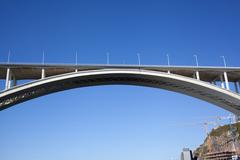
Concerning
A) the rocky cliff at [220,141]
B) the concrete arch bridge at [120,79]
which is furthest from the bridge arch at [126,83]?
the rocky cliff at [220,141]

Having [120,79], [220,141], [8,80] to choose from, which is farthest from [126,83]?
[220,141]

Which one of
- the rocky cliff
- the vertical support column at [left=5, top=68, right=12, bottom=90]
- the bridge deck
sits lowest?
the vertical support column at [left=5, top=68, right=12, bottom=90]

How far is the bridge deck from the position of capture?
1098 inches

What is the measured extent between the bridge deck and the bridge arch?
0.65 m

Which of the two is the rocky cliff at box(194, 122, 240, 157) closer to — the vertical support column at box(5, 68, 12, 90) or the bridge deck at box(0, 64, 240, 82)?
the bridge deck at box(0, 64, 240, 82)

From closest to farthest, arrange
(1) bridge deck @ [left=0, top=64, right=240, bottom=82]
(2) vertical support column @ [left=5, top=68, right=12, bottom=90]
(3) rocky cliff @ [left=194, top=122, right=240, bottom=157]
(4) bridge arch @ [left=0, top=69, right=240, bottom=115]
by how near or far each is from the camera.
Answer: (2) vertical support column @ [left=5, top=68, right=12, bottom=90] < (4) bridge arch @ [left=0, top=69, right=240, bottom=115] < (1) bridge deck @ [left=0, top=64, right=240, bottom=82] < (3) rocky cliff @ [left=194, top=122, right=240, bottom=157]

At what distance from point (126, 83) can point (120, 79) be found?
4.91ft

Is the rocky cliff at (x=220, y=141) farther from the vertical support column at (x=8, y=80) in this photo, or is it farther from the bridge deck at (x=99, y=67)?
the vertical support column at (x=8, y=80)

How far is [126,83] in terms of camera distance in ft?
A: 108

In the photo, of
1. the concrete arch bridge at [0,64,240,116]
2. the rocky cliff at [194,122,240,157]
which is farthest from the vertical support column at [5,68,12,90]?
the rocky cliff at [194,122,240,157]

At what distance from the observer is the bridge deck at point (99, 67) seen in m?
27.9

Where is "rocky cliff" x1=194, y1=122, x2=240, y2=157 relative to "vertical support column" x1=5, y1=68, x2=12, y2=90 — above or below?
above

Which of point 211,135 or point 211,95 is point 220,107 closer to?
point 211,95

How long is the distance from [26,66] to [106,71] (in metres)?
7.13
